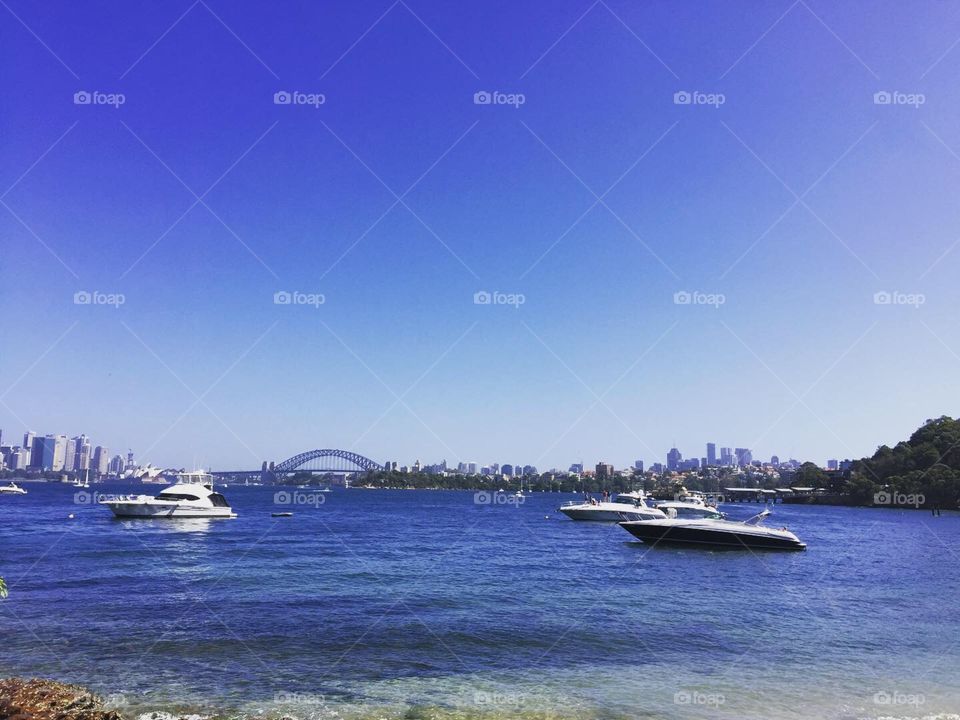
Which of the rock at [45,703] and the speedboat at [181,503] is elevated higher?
the rock at [45,703]

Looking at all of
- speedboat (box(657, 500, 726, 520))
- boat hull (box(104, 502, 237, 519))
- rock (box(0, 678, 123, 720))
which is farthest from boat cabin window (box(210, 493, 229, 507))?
rock (box(0, 678, 123, 720))

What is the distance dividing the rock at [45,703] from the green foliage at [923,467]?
148 meters

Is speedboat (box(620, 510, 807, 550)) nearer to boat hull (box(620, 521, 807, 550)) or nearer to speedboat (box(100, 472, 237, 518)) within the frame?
boat hull (box(620, 521, 807, 550))

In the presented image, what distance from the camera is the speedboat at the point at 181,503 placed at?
62.1 meters

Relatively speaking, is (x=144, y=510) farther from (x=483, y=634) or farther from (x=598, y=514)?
(x=483, y=634)

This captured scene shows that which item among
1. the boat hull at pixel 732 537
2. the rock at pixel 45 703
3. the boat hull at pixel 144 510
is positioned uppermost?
the rock at pixel 45 703

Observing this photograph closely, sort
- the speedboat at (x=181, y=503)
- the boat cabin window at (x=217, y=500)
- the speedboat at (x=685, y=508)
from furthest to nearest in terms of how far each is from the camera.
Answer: the speedboat at (x=685, y=508), the boat cabin window at (x=217, y=500), the speedboat at (x=181, y=503)

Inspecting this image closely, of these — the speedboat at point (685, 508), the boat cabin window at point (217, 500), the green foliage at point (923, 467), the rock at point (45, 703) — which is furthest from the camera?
the green foliage at point (923, 467)

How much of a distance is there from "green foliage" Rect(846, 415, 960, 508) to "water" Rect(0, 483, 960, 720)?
4120 inches

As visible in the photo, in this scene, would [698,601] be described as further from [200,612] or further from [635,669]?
[200,612]

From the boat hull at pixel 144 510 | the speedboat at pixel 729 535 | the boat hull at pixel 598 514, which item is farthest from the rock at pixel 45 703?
the boat hull at pixel 598 514

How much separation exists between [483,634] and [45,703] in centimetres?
1208

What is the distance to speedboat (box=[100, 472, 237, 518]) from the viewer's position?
204 feet

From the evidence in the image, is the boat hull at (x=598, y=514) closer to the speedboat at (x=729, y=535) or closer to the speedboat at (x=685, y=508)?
the speedboat at (x=685, y=508)
